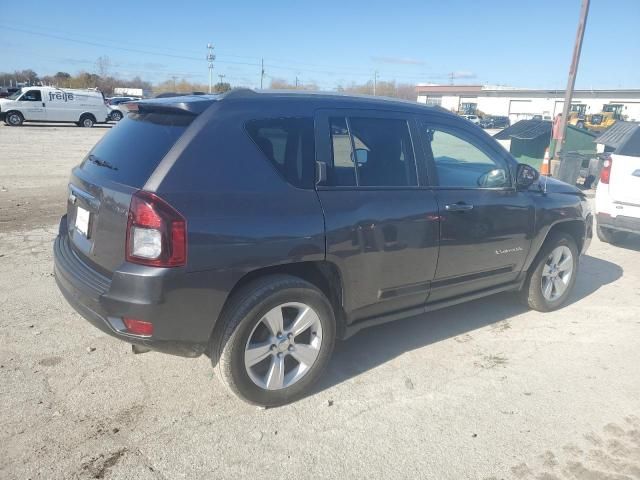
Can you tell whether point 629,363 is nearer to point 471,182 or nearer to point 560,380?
point 560,380

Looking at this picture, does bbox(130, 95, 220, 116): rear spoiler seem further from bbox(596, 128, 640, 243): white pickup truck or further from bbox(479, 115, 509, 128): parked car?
bbox(479, 115, 509, 128): parked car

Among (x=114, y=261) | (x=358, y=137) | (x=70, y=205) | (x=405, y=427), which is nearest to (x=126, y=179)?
(x=114, y=261)

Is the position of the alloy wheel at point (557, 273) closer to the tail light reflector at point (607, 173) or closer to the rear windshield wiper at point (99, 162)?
the tail light reflector at point (607, 173)

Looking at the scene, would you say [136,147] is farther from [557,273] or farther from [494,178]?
[557,273]

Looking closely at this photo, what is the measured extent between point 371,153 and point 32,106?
28.8m

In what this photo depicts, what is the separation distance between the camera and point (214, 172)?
8.73ft

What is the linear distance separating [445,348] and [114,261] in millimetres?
2565

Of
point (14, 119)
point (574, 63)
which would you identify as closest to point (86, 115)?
point (14, 119)

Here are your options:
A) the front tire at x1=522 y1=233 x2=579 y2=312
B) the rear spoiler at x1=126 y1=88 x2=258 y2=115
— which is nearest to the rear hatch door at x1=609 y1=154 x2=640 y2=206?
the front tire at x1=522 y1=233 x2=579 y2=312

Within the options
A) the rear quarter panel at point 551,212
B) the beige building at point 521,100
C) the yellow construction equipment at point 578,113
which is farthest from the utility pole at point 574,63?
the beige building at point 521,100

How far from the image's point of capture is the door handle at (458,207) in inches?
141

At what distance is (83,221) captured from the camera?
298 cm

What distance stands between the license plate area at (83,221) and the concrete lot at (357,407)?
96 centimetres

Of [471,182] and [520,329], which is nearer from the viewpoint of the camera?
[471,182]
